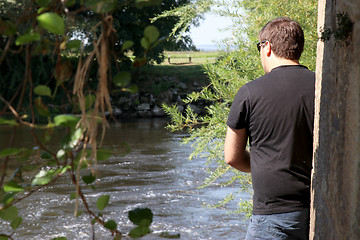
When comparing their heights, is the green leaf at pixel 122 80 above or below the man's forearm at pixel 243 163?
above

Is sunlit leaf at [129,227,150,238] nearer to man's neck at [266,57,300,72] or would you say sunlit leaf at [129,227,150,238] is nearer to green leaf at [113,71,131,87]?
green leaf at [113,71,131,87]

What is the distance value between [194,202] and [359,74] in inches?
281

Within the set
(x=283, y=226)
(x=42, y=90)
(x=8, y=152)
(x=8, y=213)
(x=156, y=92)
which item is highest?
(x=42, y=90)

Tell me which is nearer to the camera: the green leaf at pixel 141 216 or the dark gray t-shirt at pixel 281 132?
the green leaf at pixel 141 216

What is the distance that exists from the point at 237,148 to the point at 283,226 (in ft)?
1.49

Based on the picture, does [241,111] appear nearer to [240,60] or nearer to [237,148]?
[237,148]

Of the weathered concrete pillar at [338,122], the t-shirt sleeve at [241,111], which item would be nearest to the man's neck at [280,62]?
the t-shirt sleeve at [241,111]

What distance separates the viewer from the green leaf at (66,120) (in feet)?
3.24

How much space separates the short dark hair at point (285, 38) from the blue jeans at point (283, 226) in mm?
809

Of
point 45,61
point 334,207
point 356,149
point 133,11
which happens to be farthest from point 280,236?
point 133,11

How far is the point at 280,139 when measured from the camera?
7.98 ft

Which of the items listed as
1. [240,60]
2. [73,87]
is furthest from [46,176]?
[240,60]

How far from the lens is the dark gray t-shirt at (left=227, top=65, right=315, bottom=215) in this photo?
242 cm

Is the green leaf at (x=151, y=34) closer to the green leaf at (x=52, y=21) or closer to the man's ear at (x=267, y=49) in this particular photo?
the green leaf at (x=52, y=21)
